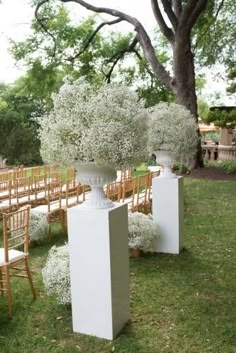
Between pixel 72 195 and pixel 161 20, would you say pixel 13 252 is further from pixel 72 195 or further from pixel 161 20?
pixel 161 20

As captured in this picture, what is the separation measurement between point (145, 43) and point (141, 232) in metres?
9.95

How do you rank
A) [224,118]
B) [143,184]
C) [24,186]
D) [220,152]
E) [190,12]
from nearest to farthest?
[143,184] → [24,186] → [190,12] → [224,118] → [220,152]

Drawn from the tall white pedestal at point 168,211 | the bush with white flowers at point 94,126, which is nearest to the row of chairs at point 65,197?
the tall white pedestal at point 168,211

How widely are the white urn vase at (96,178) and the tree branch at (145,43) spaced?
10.4 m

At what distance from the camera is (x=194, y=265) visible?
16.4 feet

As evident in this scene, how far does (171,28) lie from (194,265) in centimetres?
1035

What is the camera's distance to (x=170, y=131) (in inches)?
223

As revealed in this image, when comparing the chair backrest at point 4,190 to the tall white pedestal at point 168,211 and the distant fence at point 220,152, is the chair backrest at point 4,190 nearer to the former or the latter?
the tall white pedestal at point 168,211

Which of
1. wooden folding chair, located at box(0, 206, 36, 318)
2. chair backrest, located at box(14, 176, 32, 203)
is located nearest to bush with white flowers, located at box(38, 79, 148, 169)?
wooden folding chair, located at box(0, 206, 36, 318)

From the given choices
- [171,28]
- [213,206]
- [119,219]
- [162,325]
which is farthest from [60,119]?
[171,28]

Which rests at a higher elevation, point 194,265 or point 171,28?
point 171,28

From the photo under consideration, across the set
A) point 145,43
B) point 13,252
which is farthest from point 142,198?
point 145,43

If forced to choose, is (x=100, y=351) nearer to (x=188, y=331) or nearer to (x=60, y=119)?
(x=188, y=331)

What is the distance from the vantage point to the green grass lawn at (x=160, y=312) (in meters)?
3.23
